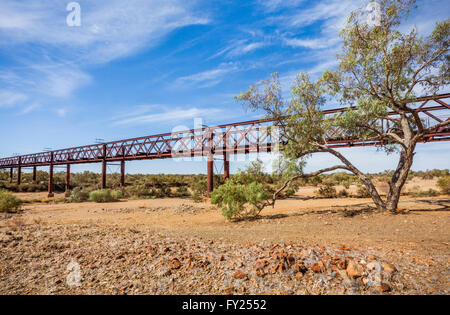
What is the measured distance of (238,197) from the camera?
10438mm

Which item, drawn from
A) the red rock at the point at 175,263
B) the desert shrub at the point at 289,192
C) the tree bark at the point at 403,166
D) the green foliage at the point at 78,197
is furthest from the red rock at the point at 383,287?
the green foliage at the point at 78,197

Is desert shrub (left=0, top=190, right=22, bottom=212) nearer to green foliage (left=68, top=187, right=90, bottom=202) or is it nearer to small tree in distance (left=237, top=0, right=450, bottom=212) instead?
green foliage (left=68, top=187, right=90, bottom=202)

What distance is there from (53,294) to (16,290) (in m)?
0.77

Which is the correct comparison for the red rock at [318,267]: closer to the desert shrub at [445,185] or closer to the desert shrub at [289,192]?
the desert shrub at [289,192]

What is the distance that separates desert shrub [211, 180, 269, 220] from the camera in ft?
33.2

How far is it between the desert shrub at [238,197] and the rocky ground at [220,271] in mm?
4719

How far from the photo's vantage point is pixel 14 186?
37406mm

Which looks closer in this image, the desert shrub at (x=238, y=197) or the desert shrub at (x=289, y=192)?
the desert shrub at (x=238, y=197)

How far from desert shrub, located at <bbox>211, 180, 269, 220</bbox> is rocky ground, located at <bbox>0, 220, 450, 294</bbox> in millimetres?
4719

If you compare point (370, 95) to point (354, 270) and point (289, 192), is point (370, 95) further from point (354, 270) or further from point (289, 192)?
point (289, 192)

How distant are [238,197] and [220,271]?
21.2ft

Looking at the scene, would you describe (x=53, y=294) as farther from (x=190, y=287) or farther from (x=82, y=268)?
(x=190, y=287)

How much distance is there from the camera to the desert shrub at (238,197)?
10.1 meters
